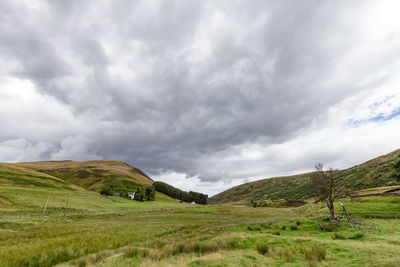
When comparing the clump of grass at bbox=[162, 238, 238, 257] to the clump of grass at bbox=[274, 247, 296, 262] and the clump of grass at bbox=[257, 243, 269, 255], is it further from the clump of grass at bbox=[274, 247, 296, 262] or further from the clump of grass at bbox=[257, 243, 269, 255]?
the clump of grass at bbox=[274, 247, 296, 262]

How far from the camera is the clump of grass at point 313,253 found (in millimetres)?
11351

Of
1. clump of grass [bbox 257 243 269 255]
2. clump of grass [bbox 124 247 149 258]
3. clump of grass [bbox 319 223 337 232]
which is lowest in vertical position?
clump of grass [bbox 257 243 269 255]

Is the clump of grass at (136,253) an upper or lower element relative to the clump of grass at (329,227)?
upper

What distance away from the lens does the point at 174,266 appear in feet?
34.9

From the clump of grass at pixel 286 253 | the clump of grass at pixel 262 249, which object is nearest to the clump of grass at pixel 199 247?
the clump of grass at pixel 262 249

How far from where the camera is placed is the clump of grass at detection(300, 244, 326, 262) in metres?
11.4

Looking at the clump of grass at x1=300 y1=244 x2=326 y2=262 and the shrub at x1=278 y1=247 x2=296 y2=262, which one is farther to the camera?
the shrub at x1=278 y1=247 x2=296 y2=262

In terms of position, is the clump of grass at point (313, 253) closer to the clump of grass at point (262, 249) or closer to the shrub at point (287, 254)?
the shrub at point (287, 254)

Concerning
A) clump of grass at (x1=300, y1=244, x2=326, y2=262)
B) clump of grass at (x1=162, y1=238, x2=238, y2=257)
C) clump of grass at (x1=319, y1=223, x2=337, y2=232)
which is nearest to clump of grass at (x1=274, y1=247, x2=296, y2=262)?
clump of grass at (x1=300, y1=244, x2=326, y2=262)

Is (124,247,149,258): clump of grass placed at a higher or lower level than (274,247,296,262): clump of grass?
higher

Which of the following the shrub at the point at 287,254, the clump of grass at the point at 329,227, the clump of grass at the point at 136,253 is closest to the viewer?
the shrub at the point at 287,254

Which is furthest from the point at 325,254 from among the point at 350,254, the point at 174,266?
the point at 174,266

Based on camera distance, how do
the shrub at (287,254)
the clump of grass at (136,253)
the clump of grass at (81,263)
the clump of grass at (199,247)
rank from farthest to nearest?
the clump of grass at (199,247)
the clump of grass at (136,253)
the clump of grass at (81,263)
the shrub at (287,254)

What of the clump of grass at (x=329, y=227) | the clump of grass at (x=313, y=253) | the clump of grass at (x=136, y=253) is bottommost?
the clump of grass at (x=313, y=253)
